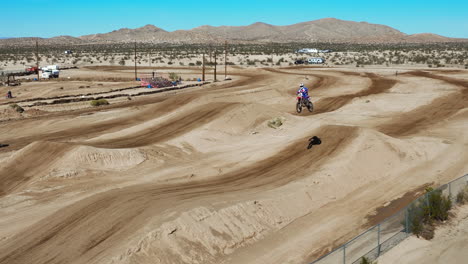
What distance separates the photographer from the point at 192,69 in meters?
78.1

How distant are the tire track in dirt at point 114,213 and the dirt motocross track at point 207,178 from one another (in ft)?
0.17

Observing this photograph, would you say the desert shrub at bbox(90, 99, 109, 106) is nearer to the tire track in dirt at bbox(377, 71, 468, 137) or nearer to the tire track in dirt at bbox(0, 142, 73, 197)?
the tire track in dirt at bbox(0, 142, 73, 197)

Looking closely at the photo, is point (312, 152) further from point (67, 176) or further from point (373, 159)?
point (67, 176)

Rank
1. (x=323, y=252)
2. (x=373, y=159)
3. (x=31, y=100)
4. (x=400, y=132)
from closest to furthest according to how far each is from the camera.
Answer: (x=323, y=252), (x=373, y=159), (x=400, y=132), (x=31, y=100)

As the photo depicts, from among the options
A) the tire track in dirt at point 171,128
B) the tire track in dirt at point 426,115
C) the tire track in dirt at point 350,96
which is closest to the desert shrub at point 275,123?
the tire track in dirt at point 171,128

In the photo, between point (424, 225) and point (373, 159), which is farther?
point (373, 159)

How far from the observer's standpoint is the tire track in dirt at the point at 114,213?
41.2ft

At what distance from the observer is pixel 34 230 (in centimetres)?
1400

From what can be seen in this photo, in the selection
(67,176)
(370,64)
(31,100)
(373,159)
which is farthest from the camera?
(370,64)

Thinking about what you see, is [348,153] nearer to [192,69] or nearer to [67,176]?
[67,176]

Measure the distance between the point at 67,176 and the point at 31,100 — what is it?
27.4 meters

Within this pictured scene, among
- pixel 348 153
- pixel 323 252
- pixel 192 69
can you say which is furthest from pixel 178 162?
pixel 192 69

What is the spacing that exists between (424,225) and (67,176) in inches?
562

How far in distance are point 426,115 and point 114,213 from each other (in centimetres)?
2863
